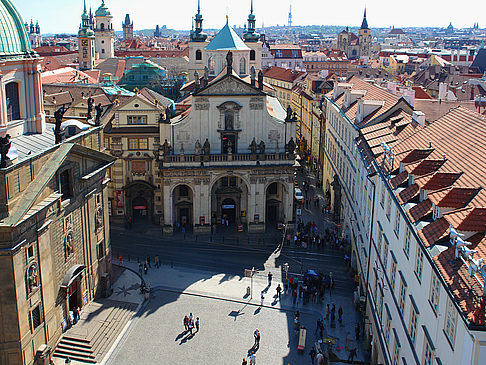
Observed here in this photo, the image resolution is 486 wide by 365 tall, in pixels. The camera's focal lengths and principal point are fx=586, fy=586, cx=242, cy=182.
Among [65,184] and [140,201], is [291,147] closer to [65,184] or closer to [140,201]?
[140,201]

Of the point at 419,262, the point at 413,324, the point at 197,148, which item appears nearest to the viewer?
the point at 419,262

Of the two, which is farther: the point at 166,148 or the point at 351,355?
the point at 166,148

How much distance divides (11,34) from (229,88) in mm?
27627

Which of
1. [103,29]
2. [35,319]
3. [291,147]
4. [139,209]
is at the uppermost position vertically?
[103,29]

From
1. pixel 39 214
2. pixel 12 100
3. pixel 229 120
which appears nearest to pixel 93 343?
pixel 39 214

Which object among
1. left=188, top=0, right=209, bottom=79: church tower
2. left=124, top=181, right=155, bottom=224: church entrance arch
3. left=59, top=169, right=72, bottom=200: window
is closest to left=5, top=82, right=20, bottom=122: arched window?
left=59, top=169, right=72, bottom=200: window

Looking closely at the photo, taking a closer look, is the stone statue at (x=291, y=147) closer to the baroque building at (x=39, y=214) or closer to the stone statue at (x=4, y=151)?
the baroque building at (x=39, y=214)

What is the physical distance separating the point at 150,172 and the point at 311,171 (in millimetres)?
34357

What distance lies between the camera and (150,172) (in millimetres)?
69125

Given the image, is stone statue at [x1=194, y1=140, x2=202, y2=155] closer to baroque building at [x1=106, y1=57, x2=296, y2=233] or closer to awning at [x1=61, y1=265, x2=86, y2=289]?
baroque building at [x1=106, y1=57, x2=296, y2=233]

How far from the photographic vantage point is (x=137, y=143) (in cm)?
6800

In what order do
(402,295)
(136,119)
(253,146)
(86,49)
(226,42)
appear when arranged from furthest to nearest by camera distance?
(86,49) < (226,42) < (136,119) < (253,146) < (402,295)

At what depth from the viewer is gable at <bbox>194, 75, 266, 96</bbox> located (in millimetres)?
64562

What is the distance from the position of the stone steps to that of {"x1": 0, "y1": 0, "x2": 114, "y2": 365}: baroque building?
2.81 feet
